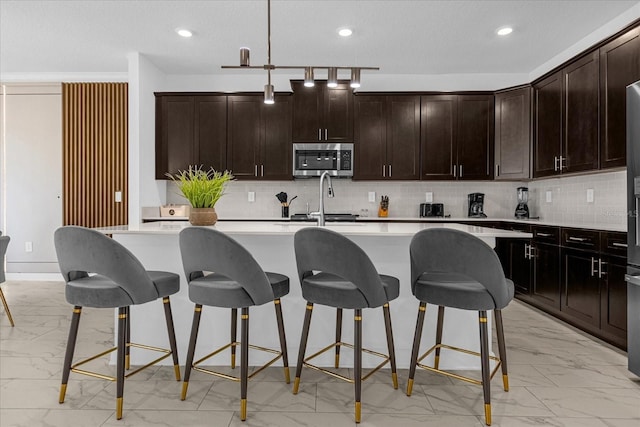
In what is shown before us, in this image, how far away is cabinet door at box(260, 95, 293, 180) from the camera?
16.7ft

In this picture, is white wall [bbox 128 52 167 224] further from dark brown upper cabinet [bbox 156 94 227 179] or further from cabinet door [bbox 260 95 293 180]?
cabinet door [bbox 260 95 293 180]

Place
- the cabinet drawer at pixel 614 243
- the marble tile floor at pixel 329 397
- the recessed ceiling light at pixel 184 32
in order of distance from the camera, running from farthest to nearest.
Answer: the recessed ceiling light at pixel 184 32 → the cabinet drawer at pixel 614 243 → the marble tile floor at pixel 329 397

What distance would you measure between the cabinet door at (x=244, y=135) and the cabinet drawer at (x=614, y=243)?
3.67m

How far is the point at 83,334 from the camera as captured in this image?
10.9 ft

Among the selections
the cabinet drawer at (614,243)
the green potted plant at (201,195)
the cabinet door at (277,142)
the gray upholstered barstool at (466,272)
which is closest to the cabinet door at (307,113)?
the cabinet door at (277,142)

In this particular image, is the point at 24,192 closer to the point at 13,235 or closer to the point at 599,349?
the point at 13,235

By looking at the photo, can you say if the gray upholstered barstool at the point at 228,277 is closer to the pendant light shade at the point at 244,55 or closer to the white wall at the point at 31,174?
the pendant light shade at the point at 244,55

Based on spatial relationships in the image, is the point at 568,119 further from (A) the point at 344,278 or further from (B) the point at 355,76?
(A) the point at 344,278

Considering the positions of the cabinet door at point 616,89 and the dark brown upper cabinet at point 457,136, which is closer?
the cabinet door at point 616,89

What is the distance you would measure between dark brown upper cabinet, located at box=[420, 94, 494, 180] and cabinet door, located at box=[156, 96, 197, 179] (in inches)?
116

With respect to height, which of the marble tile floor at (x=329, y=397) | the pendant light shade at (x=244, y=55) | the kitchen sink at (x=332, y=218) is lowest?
the marble tile floor at (x=329, y=397)

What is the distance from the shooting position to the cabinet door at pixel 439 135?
5039 mm

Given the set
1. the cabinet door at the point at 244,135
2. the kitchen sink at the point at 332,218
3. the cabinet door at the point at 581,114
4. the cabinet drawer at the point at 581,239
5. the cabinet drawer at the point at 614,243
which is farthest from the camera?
the cabinet door at the point at 244,135

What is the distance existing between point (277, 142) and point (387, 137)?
4.55ft
